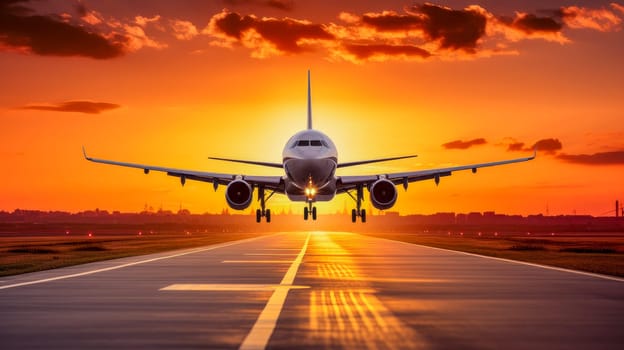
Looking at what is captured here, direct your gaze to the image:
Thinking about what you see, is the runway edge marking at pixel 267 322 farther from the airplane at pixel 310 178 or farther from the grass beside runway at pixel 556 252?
the airplane at pixel 310 178

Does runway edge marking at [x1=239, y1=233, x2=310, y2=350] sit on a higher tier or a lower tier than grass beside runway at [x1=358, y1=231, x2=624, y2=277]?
lower

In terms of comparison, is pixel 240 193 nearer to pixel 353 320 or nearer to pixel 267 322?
pixel 353 320

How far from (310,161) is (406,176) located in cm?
1129

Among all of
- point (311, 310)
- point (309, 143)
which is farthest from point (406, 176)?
point (311, 310)

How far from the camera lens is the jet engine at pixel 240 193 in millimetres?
53344

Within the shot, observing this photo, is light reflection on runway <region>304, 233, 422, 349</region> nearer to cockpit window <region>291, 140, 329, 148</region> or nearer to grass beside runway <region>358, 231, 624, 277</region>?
grass beside runway <region>358, 231, 624, 277</region>

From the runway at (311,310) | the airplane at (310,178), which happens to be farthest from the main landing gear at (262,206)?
the runway at (311,310)

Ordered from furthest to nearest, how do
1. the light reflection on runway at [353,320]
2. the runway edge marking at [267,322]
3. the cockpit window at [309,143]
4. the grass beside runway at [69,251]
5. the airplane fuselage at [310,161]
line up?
the cockpit window at [309,143], the airplane fuselage at [310,161], the grass beside runway at [69,251], the light reflection on runway at [353,320], the runway edge marking at [267,322]

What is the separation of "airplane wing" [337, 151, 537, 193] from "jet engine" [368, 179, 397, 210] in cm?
135

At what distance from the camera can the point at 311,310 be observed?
1738 cm

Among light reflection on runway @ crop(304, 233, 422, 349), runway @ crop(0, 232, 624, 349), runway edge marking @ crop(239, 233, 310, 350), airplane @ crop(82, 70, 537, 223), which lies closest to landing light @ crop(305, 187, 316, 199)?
airplane @ crop(82, 70, 537, 223)

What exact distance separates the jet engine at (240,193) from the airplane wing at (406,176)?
264 inches

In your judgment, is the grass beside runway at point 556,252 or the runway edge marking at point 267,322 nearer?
the runway edge marking at point 267,322

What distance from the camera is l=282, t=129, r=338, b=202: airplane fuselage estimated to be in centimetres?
4969
